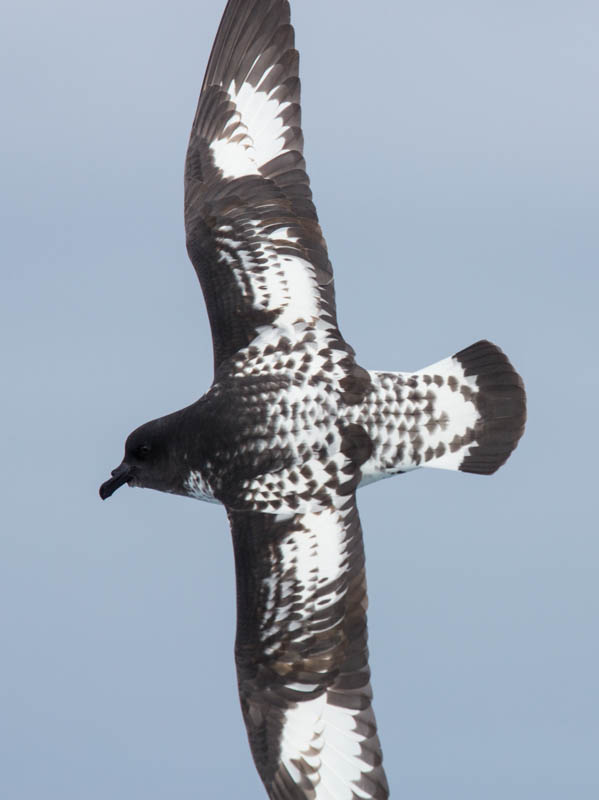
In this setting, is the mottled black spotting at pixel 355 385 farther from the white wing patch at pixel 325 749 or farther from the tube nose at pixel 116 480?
the white wing patch at pixel 325 749

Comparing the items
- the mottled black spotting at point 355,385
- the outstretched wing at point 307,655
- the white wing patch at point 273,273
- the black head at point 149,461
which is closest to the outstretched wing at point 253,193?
the white wing patch at point 273,273

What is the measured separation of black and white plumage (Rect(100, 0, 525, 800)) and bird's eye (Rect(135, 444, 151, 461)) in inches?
0.4

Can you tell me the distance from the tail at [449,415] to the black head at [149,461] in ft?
4.81

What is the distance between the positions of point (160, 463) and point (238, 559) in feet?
3.18

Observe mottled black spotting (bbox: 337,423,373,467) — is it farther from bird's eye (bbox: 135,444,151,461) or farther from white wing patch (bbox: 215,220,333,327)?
bird's eye (bbox: 135,444,151,461)

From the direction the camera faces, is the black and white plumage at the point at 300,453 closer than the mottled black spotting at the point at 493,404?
Yes

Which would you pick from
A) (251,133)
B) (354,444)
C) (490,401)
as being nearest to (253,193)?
(251,133)

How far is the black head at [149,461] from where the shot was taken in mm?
11328

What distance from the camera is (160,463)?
11.4 m

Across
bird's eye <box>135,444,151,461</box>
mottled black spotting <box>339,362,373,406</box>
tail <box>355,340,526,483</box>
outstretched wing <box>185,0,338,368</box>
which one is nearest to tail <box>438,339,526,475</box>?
tail <box>355,340,526,483</box>

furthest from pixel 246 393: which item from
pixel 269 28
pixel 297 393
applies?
pixel 269 28

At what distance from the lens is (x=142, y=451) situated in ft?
37.7

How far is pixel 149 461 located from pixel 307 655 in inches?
74.6

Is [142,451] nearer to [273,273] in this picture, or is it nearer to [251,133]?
[273,273]
